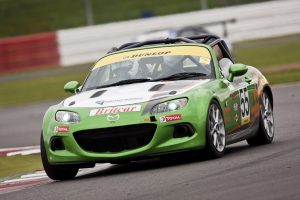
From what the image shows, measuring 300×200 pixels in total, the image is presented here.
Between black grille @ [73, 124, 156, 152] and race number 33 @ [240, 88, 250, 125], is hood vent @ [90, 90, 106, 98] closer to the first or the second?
black grille @ [73, 124, 156, 152]

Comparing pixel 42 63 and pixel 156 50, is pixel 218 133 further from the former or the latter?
pixel 42 63

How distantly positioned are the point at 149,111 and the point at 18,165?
387 centimetres

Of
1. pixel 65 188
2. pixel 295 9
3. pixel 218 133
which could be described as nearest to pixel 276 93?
pixel 218 133

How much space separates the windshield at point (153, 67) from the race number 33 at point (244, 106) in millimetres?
540

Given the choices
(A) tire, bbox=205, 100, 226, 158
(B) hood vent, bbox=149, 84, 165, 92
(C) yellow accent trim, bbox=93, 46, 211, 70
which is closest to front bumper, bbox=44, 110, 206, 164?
(A) tire, bbox=205, 100, 226, 158

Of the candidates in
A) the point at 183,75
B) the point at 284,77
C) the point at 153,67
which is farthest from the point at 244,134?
the point at 284,77

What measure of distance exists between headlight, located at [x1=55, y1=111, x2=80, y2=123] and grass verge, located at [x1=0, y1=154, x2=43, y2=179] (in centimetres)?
199

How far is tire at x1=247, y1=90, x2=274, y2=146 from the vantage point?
41.0 feet

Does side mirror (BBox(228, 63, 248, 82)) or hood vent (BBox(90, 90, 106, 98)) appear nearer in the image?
hood vent (BBox(90, 90, 106, 98))

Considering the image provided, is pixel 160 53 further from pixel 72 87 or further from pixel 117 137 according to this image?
pixel 117 137

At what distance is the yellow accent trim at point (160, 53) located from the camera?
11.9 meters

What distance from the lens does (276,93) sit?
21031mm

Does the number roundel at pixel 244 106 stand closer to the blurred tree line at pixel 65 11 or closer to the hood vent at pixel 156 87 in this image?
the hood vent at pixel 156 87

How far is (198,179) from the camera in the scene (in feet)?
30.3
